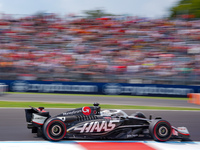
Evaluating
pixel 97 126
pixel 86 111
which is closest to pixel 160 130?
pixel 97 126

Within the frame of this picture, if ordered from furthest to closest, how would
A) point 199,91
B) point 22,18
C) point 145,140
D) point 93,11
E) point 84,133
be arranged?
point 93,11
point 22,18
point 199,91
point 145,140
point 84,133

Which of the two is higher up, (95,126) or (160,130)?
(95,126)

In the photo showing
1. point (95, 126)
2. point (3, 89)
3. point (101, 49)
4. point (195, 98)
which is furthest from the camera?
point (101, 49)

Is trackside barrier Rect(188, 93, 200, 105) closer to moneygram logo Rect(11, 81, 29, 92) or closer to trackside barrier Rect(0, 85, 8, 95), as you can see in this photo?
moneygram logo Rect(11, 81, 29, 92)

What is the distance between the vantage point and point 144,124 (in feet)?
21.0

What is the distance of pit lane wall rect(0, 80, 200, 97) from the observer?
57.0 feet

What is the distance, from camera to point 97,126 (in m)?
5.99

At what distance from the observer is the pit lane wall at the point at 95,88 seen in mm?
17375

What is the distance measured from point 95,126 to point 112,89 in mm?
11593

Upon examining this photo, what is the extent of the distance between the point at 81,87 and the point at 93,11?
7.30 m

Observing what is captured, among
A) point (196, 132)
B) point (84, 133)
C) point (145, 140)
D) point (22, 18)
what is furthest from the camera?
point (22, 18)

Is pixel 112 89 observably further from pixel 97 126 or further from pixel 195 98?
pixel 97 126

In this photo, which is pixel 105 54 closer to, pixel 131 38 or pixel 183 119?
pixel 131 38

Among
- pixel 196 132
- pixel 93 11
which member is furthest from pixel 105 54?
pixel 196 132
